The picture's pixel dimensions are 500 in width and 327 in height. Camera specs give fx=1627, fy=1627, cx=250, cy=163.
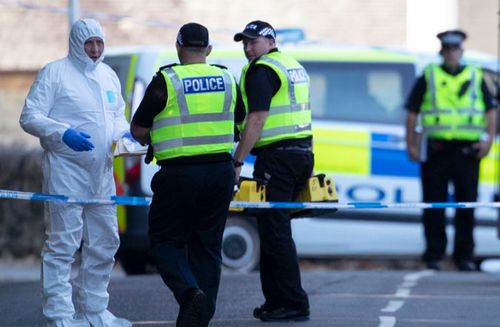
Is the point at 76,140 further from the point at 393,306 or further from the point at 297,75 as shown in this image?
the point at 393,306

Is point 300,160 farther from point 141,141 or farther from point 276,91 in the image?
point 141,141

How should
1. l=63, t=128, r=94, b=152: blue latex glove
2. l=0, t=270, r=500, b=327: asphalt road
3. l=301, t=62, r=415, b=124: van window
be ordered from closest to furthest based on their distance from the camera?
l=63, t=128, r=94, b=152: blue latex glove
l=0, t=270, r=500, b=327: asphalt road
l=301, t=62, r=415, b=124: van window

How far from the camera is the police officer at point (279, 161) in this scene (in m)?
9.72

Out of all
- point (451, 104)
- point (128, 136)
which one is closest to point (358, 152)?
point (451, 104)

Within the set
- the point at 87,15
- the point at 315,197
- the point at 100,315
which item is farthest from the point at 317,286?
the point at 87,15

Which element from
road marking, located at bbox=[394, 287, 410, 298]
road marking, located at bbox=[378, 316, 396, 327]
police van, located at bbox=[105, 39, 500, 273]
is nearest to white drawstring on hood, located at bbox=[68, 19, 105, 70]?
road marking, located at bbox=[378, 316, 396, 327]

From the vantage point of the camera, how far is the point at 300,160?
9797 millimetres

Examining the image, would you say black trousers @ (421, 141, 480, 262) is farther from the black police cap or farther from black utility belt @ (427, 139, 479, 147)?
the black police cap

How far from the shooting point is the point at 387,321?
32.1ft

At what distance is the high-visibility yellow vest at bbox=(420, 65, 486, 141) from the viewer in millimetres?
14000

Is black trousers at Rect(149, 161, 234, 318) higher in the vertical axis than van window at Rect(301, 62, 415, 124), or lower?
lower

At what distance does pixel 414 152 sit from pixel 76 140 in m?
5.76

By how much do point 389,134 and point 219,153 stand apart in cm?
632

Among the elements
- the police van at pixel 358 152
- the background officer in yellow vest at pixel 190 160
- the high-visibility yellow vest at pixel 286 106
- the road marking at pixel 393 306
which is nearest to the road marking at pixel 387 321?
the road marking at pixel 393 306
